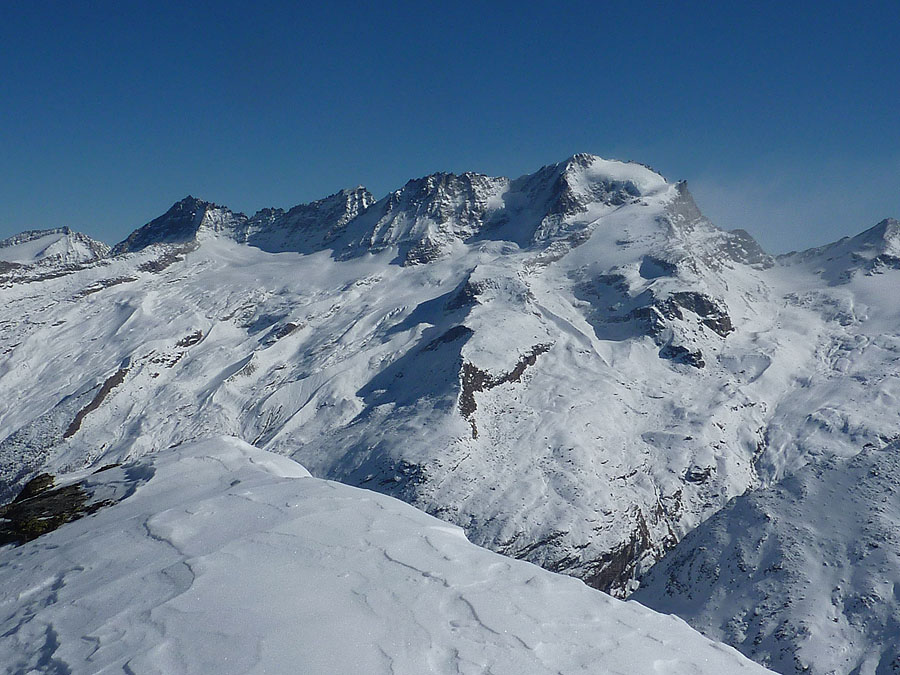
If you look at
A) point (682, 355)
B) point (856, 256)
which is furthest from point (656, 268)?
point (856, 256)

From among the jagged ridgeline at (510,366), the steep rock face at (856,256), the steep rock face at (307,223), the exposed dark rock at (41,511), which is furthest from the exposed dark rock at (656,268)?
the exposed dark rock at (41,511)

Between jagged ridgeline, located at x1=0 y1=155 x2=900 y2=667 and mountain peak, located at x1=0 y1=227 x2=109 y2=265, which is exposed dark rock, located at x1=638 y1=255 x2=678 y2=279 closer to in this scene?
jagged ridgeline, located at x1=0 y1=155 x2=900 y2=667

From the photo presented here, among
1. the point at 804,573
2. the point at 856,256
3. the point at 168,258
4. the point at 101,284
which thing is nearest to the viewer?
the point at 804,573

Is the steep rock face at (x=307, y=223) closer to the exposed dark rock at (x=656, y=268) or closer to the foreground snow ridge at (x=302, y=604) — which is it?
the exposed dark rock at (x=656, y=268)

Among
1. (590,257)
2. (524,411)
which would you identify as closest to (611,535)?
(524,411)

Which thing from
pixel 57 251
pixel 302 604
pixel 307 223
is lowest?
pixel 302 604

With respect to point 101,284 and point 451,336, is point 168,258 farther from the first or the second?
point 451,336
